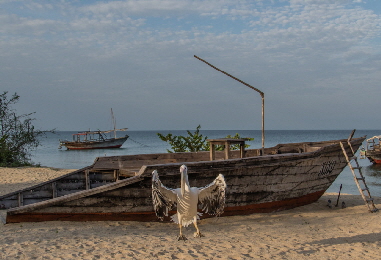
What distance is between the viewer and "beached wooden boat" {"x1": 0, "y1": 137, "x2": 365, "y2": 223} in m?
7.19

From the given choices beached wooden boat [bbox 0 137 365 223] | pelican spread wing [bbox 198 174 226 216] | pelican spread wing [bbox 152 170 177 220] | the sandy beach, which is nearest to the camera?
pelican spread wing [bbox 152 170 177 220]

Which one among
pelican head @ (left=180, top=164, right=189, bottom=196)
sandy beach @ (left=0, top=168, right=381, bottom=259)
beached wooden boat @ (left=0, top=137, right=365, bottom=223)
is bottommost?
sandy beach @ (left=0, top=168, right=381, bottom=259)

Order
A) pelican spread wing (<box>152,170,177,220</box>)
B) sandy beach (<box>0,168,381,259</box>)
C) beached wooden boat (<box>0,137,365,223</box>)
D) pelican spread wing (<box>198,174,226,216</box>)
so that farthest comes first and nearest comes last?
1. beached wooden boat (<box>0,137,365,223</box>)
2. sandy beach (<box>0,168,381,259</box>)
3. pelican spread wing (<box>198,174,226,216</box>)
4. pelican spread wing (<box>152,170,177,220</box>)

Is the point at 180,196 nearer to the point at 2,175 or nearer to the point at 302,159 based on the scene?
the point at 302,159

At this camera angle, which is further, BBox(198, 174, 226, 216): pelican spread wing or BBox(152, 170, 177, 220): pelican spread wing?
BBox(198, 174, 226, 216): pelican spread wing

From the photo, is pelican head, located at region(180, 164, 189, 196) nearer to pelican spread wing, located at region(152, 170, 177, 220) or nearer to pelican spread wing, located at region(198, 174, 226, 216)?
pelican spread wing, located at region(152, 170, 177, 220)

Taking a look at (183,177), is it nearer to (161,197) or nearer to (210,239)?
(161,197)

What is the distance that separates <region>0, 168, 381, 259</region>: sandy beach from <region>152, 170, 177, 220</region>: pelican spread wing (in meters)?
0.86

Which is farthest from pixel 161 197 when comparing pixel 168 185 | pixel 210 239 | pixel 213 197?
pixel 168 185

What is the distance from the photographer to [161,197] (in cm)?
509

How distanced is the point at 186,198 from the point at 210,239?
6.13ft

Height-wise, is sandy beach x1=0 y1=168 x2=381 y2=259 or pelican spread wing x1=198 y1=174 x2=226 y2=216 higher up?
pelican spread wing x1=198 y1=174 x2=226 y2=216

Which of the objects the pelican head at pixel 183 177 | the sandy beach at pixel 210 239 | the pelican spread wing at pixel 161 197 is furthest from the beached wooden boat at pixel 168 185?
the pelican head at pixel 183 177

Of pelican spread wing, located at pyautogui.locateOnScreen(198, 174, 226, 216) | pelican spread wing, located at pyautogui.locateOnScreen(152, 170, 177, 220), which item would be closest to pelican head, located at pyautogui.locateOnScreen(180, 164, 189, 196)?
pelican spread wing, located at pyautogui.locateOnScreen(152, 170, 177, 220)
